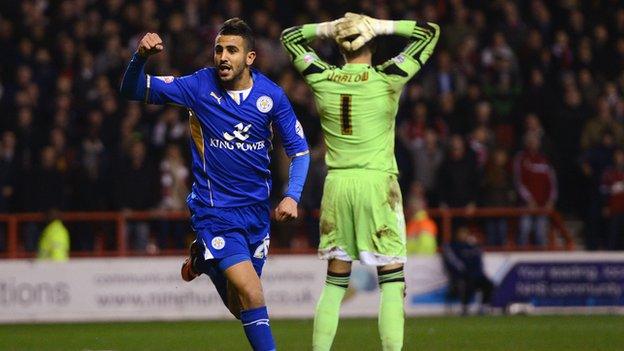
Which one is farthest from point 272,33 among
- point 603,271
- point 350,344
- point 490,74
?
point 350,344

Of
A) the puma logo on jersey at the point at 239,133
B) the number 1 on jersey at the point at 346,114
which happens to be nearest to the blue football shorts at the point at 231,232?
the puma logo on jersey at the point at 239,133

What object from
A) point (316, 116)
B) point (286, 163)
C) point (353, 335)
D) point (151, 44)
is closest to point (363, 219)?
point (151, 44)

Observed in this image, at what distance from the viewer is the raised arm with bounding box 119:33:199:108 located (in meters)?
9.40

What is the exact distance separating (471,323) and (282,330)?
264 cm

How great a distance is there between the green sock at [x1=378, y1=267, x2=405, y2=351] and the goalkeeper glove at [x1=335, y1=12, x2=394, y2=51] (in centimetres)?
167

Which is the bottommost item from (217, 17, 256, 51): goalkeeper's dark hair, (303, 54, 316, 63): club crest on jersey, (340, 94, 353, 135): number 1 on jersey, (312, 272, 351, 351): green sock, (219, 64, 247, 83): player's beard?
(312, 272, 351, 351): green sock

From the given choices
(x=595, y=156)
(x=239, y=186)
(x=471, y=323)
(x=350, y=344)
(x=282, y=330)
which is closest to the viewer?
(x=239, y=186)

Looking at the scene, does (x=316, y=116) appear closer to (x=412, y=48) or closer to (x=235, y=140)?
(x=412, y=48)

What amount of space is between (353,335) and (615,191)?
7.69 m

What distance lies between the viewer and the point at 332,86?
10234mm

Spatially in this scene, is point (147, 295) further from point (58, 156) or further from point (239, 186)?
point (239, 186)

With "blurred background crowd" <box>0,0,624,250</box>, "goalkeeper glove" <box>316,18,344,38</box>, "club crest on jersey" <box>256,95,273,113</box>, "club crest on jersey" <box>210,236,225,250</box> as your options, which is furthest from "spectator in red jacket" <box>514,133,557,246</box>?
"club crest on jersey" <box>210,236,225,250</box>

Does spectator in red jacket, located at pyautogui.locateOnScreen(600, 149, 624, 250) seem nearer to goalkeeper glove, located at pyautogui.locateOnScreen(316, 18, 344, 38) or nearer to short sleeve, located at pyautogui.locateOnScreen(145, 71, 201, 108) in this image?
goalkeeper glove, located at pyautogui.locateOnScreen(316, 18, 344, 38)

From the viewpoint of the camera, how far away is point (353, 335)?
15.4 meters
